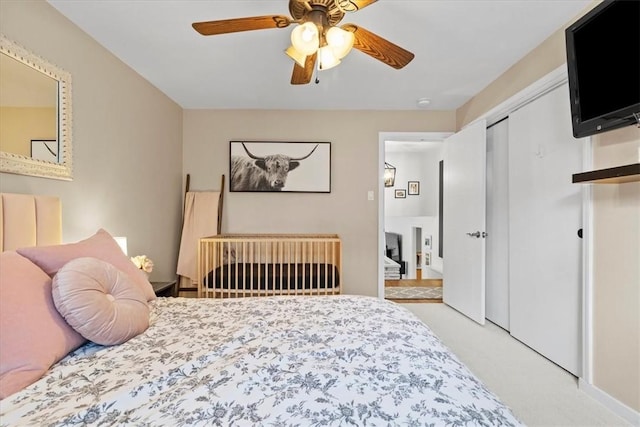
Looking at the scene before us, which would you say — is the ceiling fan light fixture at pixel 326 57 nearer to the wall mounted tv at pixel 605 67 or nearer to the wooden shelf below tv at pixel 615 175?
the wall mounted tv at pixel 605 67

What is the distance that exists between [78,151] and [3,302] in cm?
146

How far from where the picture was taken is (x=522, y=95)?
2.58m

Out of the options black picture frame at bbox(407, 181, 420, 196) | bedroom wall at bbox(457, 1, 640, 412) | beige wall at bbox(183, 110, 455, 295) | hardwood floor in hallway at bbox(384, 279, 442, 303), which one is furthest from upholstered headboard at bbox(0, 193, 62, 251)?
black picture frame at bbox(407, 181, 420, 196)

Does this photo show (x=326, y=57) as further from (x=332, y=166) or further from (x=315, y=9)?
(x=332, y=166)

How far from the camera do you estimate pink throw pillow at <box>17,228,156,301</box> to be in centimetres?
131

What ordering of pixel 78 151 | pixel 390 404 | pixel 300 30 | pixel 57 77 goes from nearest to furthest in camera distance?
pixel 390 404, pixel 300 30, pixel 57 77, pixel 78 151

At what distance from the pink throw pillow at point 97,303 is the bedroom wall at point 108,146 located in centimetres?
90

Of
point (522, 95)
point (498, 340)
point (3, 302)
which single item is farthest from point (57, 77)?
point (498, 340)

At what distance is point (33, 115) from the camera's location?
1767 mm

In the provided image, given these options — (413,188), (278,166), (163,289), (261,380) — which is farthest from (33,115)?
(413,188)

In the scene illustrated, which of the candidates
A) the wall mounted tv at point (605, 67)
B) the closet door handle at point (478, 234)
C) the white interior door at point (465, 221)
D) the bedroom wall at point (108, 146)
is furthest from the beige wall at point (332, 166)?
the wall mounted tv at point (605, 67)

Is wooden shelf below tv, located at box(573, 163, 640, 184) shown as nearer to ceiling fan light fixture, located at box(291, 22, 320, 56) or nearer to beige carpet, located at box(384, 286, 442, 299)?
ceiling fan light fixture, located at box(291, 22, 320, 56)

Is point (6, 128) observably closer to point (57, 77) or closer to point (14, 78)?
point (14, 78)

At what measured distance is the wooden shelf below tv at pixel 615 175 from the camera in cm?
150
